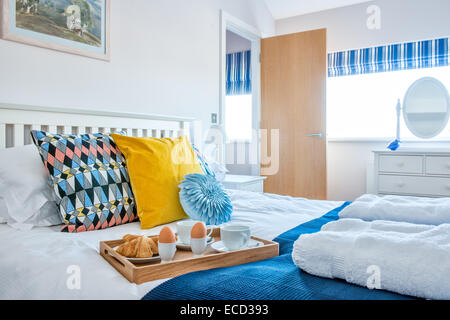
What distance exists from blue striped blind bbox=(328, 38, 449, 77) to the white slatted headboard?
7.12 ft

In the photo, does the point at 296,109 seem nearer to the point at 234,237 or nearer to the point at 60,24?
the point at 60,24

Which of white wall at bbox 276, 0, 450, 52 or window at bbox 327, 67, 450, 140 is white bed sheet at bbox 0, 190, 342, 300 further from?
white wall at bbox 276, 0, 450, 52

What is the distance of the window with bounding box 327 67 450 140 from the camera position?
3441mm

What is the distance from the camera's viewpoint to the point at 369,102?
3.63 metres

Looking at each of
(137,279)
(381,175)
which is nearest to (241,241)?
(137,279)

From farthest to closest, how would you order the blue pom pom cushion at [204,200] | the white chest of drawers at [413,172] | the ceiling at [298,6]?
the ceiling at [298,6] → the white chest of drawers at [413,172] → the blue pom pom cushion at [204,200]

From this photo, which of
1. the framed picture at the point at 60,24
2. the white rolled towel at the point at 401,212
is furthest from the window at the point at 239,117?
the white rolled towel at the point at 401,212

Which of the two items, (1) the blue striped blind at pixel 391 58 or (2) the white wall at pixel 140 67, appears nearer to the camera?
(2) the white wall at pixel 140 67

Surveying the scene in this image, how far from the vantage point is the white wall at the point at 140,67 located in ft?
5.54

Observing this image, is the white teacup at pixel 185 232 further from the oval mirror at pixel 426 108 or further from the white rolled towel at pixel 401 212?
the oval mirror at pixel 426 108

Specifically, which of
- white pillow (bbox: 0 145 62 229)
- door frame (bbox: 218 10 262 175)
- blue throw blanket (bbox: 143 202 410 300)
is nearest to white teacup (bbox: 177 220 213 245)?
blue throw blanket (bbox: 143 202 410 300)

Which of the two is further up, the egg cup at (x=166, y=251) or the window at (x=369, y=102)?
the window at (x=369, y=102)

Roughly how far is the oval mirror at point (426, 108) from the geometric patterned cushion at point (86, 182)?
9.61 ft

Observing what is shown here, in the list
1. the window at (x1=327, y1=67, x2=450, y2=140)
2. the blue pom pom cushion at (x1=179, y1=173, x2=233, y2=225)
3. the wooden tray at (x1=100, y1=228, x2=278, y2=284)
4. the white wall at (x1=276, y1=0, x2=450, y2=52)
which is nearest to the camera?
the wooden tray at (x1=100, y1=228, x2=278, y2=284)
